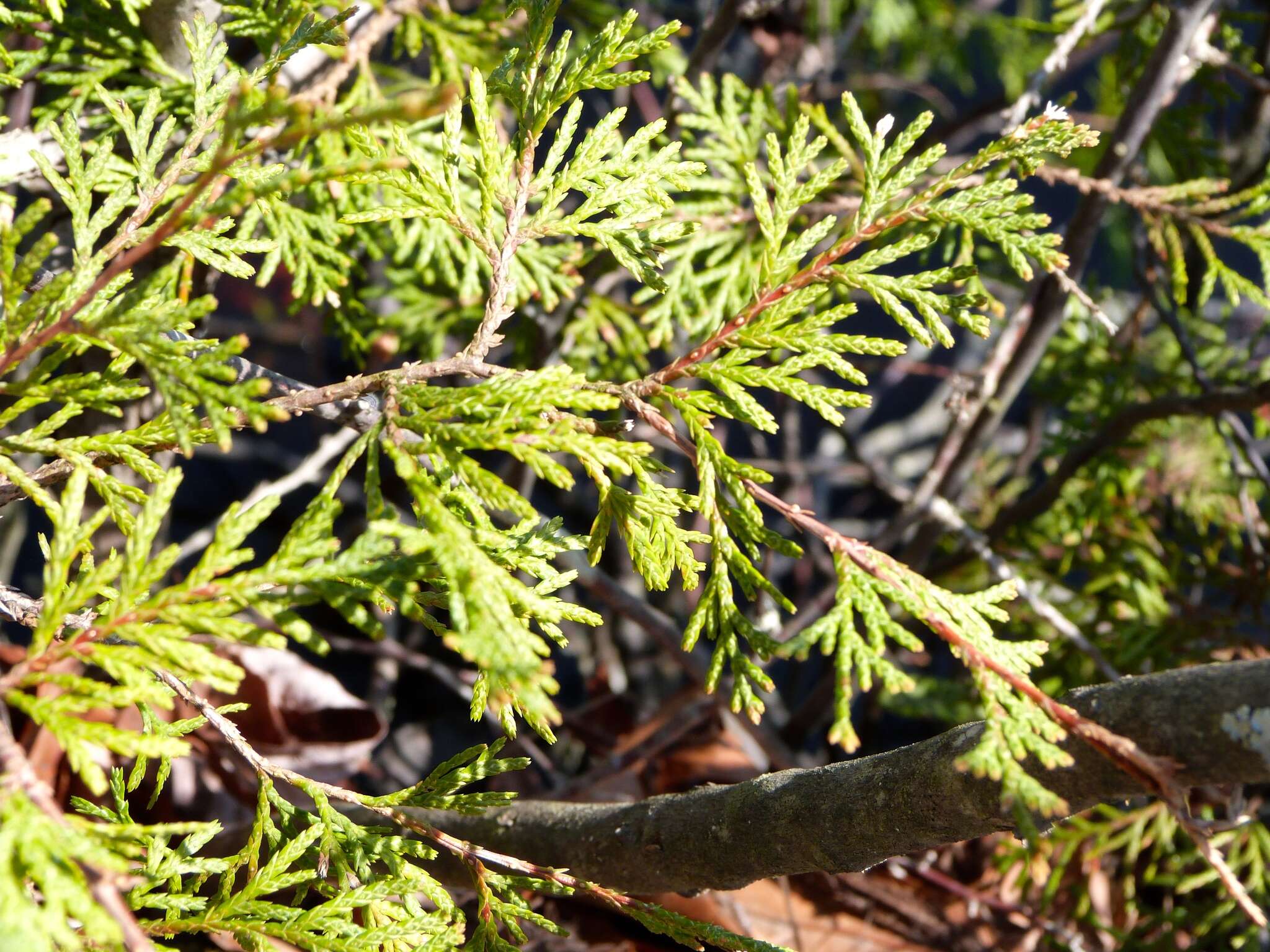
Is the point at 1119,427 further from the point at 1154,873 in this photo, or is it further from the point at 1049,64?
the point at 1154,873

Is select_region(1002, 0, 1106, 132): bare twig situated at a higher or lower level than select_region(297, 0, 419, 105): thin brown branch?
higher

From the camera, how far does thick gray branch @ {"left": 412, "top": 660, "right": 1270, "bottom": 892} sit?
71cm

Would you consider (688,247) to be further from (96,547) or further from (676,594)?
(676,594)

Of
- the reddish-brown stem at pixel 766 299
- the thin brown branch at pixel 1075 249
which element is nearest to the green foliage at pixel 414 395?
the reddish-brown stem at pixel 766 299

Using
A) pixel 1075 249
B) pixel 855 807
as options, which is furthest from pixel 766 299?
pixel 1075 249

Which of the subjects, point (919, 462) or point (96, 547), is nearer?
point (96, 547)

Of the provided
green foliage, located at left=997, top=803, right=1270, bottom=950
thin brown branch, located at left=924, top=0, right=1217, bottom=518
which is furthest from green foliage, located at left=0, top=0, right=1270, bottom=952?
green foliage, located at left=997, top=803, right=1270, bottom=950

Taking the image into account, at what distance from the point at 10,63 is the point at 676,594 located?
5.80 feet

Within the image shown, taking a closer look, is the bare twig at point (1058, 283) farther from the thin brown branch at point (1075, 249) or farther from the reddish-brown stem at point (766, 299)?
the reddish-brown stem at point (766, 299)

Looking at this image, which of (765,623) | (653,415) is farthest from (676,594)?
(653,415)

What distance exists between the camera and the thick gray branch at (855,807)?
706 millimetres

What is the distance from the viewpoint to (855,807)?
893mm

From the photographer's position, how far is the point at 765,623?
1583 millimetres

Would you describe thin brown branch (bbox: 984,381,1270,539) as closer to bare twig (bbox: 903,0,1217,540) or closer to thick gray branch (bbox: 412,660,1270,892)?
bare twig (bbox: 903,0,1217,540)
